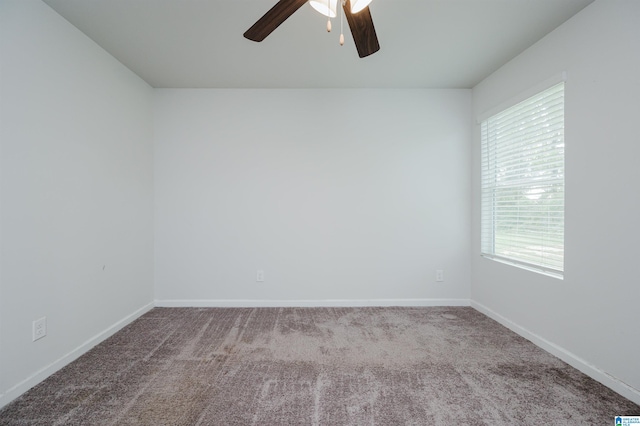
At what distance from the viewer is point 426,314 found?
2.96 meters

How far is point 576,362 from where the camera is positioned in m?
1.97

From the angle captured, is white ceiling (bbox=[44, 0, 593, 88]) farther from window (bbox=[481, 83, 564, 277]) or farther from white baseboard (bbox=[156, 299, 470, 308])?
white baseboard (bbox=[156, 299, 470, 308])

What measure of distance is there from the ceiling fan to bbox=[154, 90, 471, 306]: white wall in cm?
173

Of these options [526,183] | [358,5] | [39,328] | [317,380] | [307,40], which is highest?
[307,40]

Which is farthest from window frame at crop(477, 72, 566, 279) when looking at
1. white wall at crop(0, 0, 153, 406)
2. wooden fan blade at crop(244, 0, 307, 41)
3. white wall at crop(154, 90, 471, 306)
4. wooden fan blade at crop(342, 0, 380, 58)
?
white wall at crop(0, 0, 153, 406)

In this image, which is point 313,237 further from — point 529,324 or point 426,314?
point 529,324

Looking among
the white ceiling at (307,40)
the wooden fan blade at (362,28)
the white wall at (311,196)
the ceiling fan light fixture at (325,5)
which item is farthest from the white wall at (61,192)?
the wooden fan blade at (362,28)

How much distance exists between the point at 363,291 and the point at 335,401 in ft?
5.45

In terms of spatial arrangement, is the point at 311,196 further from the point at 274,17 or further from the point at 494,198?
the point at 274,17

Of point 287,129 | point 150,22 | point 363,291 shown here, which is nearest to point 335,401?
point 363,291

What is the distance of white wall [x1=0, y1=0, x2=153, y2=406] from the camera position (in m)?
1.67

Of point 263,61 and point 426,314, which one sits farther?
point 426,314

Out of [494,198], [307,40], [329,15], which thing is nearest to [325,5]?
[329,15]

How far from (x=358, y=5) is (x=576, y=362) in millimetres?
2661
